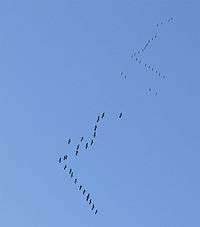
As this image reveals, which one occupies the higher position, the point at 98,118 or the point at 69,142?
the point at 98,118

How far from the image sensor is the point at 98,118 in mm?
43812

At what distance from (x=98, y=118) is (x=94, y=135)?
5879 mm

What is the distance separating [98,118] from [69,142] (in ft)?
34.5

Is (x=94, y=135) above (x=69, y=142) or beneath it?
above

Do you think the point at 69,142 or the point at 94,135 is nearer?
the point at 69,142

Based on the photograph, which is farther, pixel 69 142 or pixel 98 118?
pixel 98 118

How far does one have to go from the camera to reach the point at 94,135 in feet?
151

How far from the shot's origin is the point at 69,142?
4091cm

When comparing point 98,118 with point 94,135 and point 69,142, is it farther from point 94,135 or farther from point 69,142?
point 69,142

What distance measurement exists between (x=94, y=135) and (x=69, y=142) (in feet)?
27.8

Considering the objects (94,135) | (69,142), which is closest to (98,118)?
(94,135)
